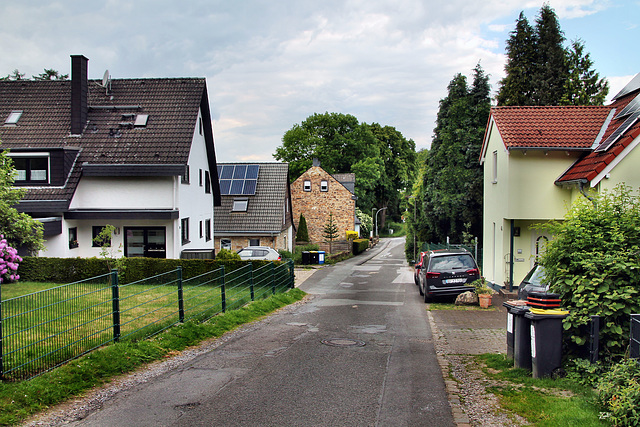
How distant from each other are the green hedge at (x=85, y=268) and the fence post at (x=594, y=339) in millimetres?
14064

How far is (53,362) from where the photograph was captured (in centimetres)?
720

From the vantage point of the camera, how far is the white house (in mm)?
21766

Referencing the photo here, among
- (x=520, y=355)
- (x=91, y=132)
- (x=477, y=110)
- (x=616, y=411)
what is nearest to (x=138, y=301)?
(x=520, y=355)

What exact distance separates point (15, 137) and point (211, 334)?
16.8 metres

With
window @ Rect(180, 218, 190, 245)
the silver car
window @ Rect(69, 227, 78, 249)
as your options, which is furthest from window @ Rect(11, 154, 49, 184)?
the silver car

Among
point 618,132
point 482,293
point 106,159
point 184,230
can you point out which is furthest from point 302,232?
point 618,132

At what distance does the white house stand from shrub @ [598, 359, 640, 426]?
61.5ft

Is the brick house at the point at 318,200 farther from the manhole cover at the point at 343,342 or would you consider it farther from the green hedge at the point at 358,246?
the manhole cover at the point at 343,342

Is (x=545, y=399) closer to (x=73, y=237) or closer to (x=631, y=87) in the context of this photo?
(x=631, y=87)

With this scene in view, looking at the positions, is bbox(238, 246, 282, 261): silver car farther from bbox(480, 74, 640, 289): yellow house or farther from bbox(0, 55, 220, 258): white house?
bbox(480, 74, 640, 289): yellow house

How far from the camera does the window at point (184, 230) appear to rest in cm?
2416

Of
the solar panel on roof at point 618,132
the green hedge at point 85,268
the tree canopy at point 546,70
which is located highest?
the tree canopy at point 546,70

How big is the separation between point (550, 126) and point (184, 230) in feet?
51.8

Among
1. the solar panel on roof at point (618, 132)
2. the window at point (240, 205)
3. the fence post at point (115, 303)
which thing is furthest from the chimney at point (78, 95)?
the solar panel on roof at point (618, 132)
